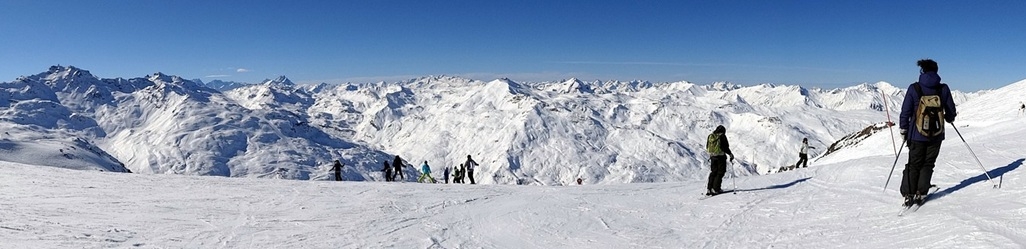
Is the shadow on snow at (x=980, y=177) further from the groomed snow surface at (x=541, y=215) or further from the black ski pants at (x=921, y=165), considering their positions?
the black ski pants at (x=921, y=165)

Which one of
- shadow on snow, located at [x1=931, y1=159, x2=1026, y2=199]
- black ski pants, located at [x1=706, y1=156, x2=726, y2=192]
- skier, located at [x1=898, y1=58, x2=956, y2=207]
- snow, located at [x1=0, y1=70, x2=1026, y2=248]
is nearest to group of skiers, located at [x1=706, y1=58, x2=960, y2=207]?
skier, located at [x1=898, y1=58, x2=956, y2=207]

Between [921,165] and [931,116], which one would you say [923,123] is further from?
[921,165]

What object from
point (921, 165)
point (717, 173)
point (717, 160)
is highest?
point (921, 165)

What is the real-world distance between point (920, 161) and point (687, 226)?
4191 millimetres

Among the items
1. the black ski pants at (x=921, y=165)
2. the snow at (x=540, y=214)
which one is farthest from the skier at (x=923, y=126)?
the snow at (x=540, y=214)

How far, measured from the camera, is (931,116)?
895 centimetres

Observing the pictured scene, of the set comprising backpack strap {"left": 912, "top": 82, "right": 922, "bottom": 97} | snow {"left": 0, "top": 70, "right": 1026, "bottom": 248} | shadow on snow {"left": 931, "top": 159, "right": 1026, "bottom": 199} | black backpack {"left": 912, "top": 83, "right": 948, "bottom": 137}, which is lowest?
snow {"left": 0, "top": 70, "right": 1026, "bottom": 248}

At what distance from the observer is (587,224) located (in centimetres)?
1133

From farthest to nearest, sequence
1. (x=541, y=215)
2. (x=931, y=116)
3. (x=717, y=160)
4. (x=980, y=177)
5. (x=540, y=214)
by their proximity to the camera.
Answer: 1. (x=717, y=160)
2. (x=540, y=214)
3. (x=541, y=215)
4. (x=980, y=177)
5. (x=931, y=116)

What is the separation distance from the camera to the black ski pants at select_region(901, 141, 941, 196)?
29.9 feet

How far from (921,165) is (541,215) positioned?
7.41m

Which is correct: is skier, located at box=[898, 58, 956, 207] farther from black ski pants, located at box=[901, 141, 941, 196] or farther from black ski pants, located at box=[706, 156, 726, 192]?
black ski pants, located at box=[706, 156, 726, 192]

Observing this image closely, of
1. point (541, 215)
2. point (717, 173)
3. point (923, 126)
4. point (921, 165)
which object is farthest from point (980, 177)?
point (541, 215)

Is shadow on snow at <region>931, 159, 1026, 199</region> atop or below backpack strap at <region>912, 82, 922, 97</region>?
below
